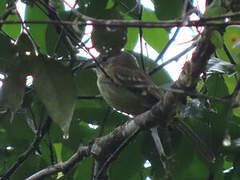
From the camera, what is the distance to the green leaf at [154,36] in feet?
11.4

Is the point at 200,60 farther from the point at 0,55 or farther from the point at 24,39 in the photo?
the point at 0,55

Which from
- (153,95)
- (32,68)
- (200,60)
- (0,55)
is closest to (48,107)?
(32,68)

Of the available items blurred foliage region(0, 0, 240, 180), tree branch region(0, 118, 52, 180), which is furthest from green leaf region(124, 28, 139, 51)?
tree branch region(0, 118, 52, 180)

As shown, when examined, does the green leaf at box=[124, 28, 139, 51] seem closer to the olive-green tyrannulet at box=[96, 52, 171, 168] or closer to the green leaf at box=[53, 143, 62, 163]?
the olive-green tyrannulet at box=[96, 52, 171, 168]

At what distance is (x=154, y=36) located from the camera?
3492 mm

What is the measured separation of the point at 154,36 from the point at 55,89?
4.08 feet

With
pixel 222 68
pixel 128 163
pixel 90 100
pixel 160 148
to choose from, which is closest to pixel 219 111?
pixel 222 68

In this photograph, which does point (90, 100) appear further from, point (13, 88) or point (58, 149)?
point (13, 88)

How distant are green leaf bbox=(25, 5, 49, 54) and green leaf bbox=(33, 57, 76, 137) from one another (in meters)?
0.75

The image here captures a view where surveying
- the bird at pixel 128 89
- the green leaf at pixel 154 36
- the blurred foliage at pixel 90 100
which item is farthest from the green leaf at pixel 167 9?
the green leaf at pixel 154 36

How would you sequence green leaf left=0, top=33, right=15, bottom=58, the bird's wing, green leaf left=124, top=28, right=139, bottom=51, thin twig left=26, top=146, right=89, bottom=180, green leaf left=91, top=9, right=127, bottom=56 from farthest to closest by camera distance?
1. green leaf left=124, top=28, right=139, bottom=51
2. the bird's wing
3. thin twig left=26, top=146, right=89, bottom=180
4. green leaf left=91, top=9, right=127, bottom=56
5. green leaf left=0, top=33, right=15, bottom=58

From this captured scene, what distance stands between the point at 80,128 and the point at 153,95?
525 millimetres

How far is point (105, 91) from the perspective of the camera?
11.1 ft

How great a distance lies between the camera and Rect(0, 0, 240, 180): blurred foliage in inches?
97.1
